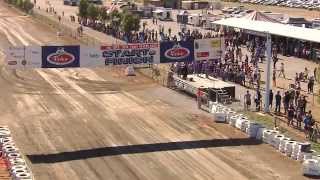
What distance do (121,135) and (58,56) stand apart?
5231 mm

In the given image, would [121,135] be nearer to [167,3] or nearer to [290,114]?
[290,114]

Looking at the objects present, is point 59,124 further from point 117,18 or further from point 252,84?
point 117,18

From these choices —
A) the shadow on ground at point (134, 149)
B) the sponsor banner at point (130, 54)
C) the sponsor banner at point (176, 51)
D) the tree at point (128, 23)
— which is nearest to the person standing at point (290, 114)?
the shadow on ground at point (134, 149)

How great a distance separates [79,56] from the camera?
30.5 m

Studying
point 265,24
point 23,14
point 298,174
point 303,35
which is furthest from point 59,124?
point 23,14

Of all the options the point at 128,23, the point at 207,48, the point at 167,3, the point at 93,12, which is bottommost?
the point at 207,48

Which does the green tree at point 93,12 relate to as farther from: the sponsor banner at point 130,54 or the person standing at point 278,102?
the person standing at point 278,102

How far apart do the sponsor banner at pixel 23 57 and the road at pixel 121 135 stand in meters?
2.87

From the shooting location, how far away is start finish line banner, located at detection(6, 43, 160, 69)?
29109mm

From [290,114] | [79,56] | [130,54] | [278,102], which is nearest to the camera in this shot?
[290,114]

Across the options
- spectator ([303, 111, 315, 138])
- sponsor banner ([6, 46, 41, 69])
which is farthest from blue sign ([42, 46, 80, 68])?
spectator ([303, 111, 315, 138])

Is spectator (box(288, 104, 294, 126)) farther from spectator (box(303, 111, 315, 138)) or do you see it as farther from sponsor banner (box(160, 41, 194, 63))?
sponsor banner (box(160, 41, 194, 63))

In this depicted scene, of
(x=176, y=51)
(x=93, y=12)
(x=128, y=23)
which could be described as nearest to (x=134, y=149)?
(x=176, y=51)

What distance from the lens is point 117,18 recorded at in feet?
223
